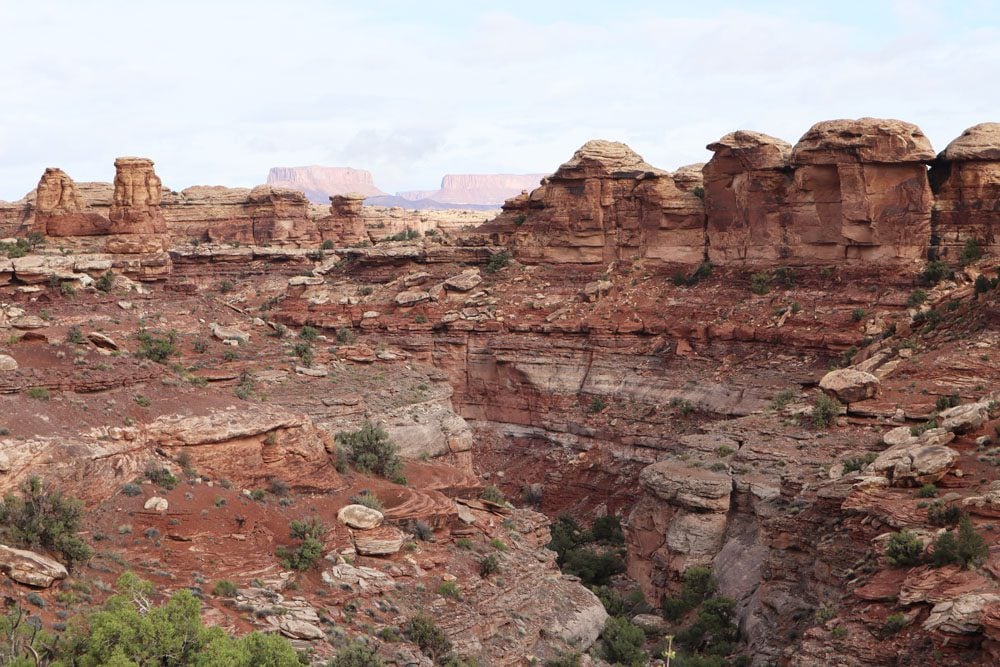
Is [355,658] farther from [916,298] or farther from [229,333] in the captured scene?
[916,298]

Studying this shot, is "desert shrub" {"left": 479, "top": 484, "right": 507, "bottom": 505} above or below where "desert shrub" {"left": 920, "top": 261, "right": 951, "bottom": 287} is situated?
below

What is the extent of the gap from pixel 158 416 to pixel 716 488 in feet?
58.4

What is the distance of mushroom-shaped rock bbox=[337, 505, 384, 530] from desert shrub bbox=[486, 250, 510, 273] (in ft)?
111

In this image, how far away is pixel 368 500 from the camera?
3212cm

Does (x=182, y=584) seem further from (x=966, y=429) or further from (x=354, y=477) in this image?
(x=966, y=429)

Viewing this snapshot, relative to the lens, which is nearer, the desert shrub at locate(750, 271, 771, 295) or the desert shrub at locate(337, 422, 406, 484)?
the desert shrub at locate(337, 422, 406, 484)

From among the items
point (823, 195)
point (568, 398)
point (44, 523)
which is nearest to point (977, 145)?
point (823, 195)

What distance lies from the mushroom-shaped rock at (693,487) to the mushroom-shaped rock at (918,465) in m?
8.40

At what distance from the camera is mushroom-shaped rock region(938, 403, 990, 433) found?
32875 millimetres

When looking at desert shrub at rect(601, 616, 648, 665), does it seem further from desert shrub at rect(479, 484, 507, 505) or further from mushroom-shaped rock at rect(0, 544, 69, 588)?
mushroom-shaped rock at rect(0, 544, 69, 588)

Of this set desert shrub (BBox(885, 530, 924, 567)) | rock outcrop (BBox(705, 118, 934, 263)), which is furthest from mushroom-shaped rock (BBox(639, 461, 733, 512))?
rock outcrop (BBox(705, 118, 934, 263))

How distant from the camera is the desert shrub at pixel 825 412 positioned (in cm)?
4134

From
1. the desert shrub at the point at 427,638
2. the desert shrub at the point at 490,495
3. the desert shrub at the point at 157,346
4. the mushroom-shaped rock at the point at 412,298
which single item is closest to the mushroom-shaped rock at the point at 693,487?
the desert shrub at the point at 490,495

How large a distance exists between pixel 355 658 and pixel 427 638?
121 inches
